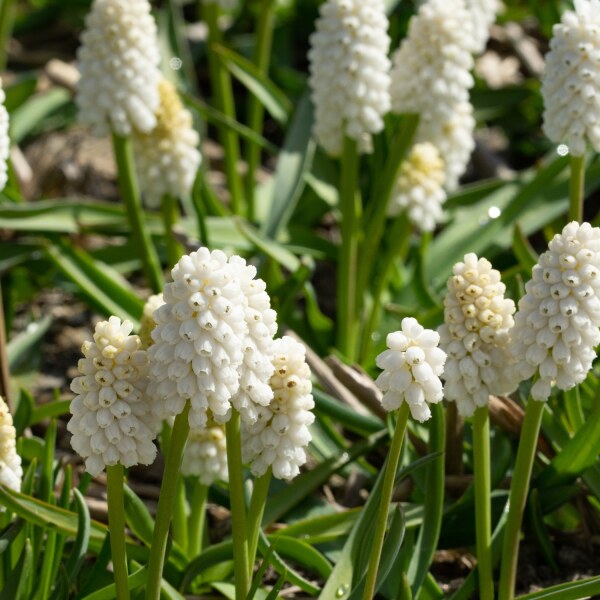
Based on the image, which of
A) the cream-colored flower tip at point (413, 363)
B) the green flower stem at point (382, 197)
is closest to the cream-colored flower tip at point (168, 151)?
the green flower stem at point (382, 197)

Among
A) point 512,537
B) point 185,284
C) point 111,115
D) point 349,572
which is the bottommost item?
point 349,572

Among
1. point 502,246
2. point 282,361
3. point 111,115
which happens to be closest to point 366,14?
point 111,115

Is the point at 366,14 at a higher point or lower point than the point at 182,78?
higher

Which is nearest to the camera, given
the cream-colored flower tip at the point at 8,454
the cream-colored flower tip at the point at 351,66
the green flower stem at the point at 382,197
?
the cream-colored flower tip at the point at 8,454

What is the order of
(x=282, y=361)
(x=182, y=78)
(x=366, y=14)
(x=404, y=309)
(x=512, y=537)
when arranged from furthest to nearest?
(x=182, y=78) → (x=404, y=309) → (x=366, y=14) → (x=512, y=537) → (x=282, y=361)

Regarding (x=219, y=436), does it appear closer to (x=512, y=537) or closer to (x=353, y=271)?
→ (x=512, y=537)

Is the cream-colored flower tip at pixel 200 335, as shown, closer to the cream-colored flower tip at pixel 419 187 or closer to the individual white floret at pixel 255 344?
the individual white floret at pixel 255 344

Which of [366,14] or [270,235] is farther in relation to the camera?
[270,235]
